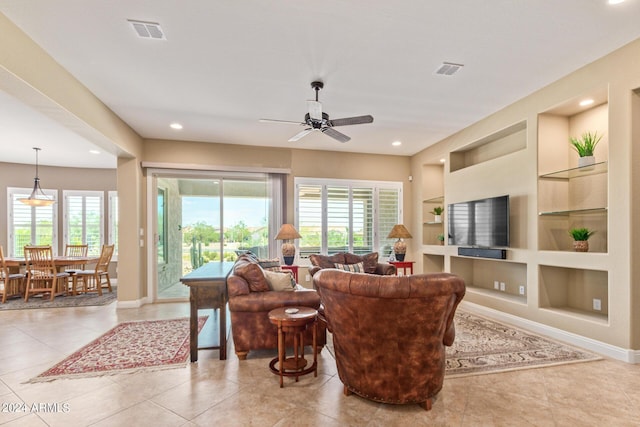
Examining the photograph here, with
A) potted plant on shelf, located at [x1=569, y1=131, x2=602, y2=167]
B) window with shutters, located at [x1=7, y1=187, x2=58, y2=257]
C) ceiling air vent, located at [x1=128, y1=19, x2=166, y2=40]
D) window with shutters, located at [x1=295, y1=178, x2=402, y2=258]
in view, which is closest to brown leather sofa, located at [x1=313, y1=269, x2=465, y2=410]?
ceiling air vent, located at [x1=128, y1=19, x2=166, y2=40]

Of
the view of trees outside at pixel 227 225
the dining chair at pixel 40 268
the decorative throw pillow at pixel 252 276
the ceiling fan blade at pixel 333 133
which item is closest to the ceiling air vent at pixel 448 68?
the ceiling fan blade at pixel 333 133

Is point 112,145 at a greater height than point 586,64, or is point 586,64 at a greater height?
point 586,64

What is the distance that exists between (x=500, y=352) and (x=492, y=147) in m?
3.18

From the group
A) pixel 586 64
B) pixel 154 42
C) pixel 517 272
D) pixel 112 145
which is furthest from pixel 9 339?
pixel 586 64

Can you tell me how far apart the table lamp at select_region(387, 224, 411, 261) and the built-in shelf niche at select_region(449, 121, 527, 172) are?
1.43 m

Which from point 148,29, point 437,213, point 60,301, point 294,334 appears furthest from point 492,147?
point 60,301

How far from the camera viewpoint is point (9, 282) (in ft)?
19.7

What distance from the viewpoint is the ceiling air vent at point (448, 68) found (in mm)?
3245

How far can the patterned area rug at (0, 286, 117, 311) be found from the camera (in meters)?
5.45

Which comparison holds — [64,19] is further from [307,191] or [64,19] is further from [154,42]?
[307,191]

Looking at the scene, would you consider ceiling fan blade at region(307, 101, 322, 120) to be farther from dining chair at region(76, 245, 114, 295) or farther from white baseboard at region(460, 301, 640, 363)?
dining chair at region(76, 245, 114, 295)

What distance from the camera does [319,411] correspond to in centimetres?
224

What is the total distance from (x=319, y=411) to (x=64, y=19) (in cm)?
348

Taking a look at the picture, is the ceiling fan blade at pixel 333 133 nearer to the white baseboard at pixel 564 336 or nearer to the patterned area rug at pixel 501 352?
the patterned area rug at pixel 501 352
